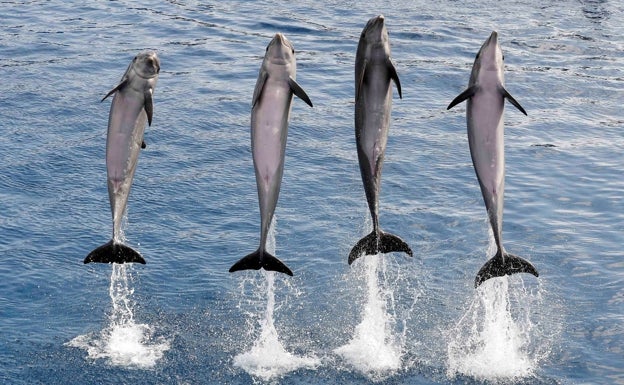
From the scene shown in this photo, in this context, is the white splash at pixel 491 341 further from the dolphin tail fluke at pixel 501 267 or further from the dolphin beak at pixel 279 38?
the dolphin beak at pixel 279 38

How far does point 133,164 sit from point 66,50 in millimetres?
15093

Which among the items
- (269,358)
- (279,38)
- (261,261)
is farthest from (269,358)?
(279,38)

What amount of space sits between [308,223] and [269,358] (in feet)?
13.2

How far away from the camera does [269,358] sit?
12.2 metres

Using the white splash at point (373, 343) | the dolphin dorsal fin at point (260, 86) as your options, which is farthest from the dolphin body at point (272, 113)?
the white splash at point (373, 343)

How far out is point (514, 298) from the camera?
1413 cm

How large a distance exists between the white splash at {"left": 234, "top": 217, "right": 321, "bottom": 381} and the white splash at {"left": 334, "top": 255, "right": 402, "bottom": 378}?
51 centimetres

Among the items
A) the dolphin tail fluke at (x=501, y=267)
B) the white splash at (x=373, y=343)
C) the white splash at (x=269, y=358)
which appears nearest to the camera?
the dolphin tail fluke at (x=501, y=267)

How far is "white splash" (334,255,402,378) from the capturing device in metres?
12.1

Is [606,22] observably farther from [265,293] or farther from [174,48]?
[265,293]

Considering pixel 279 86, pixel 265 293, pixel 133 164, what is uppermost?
pixel 279 86

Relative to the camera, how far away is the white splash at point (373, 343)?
476 inches

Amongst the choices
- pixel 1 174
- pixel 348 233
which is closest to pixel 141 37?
pixel 1 174

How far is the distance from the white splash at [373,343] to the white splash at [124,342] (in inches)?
90.2
